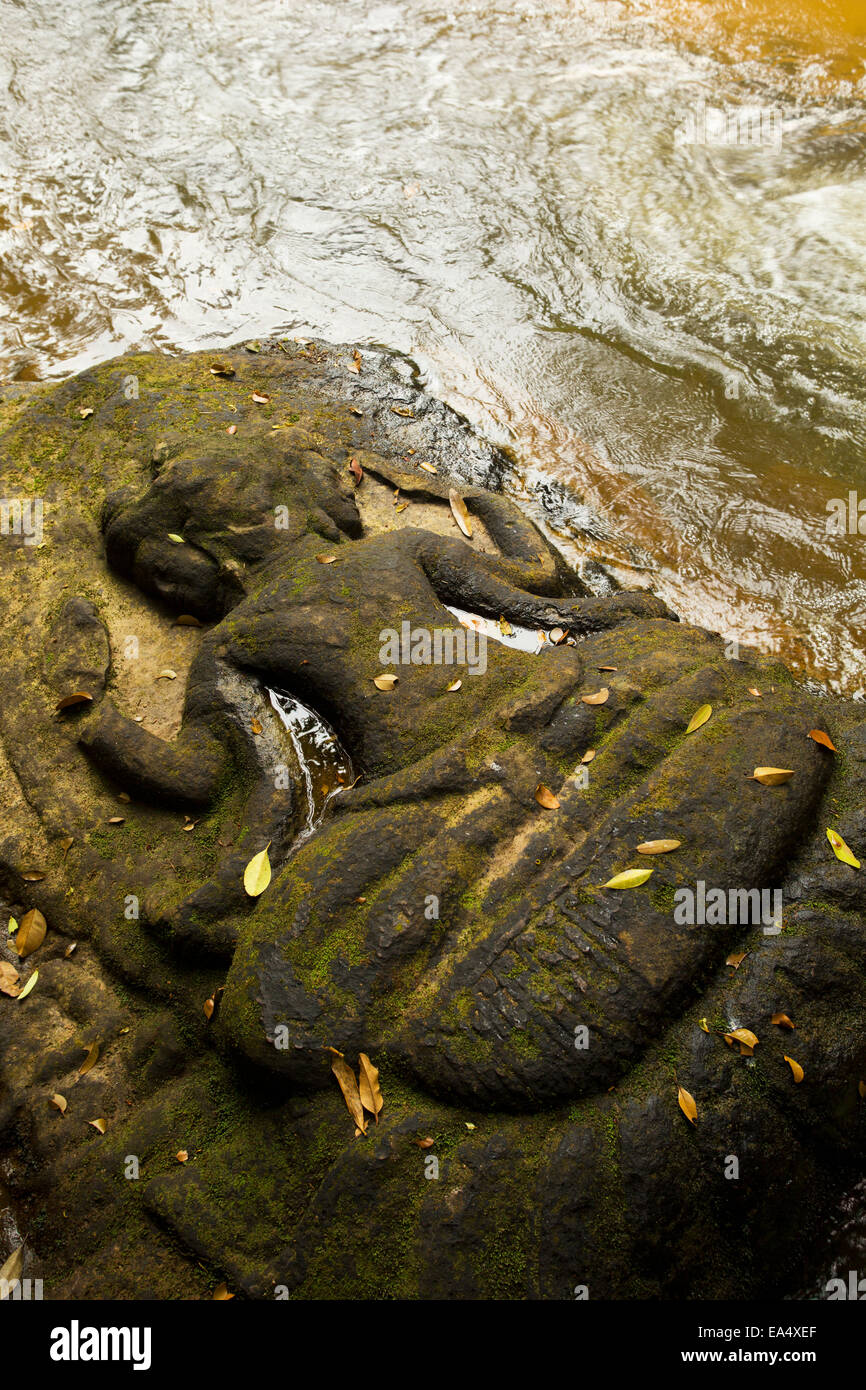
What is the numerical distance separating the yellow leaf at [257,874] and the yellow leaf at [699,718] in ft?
5.37

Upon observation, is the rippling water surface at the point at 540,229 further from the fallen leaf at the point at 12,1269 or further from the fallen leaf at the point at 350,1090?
the fallen leaf at the point at 12,1269

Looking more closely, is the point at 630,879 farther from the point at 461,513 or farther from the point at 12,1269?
the point at 461,513

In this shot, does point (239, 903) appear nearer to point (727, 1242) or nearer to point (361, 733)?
point (361, 733)

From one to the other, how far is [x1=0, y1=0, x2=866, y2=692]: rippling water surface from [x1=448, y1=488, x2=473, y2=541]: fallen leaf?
0.68 meters

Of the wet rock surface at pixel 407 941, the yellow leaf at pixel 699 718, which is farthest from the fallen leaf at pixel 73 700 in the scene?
the yellow leaf at pixel 699 718

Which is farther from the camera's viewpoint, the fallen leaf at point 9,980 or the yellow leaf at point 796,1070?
the fallen leaf at point 9,980

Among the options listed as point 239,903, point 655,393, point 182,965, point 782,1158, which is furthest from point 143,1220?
point 655,393

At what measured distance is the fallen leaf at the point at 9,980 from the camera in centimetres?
346

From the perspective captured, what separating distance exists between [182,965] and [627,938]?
168 centimetres

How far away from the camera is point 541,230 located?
7.72 meters

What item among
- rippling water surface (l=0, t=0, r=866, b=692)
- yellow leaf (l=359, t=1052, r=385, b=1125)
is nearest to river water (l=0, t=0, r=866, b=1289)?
rippling water surface (l=0, t=0, r=866, b=692)

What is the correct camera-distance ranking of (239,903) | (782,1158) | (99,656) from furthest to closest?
(99,656) → (239,903) → (782,1158)

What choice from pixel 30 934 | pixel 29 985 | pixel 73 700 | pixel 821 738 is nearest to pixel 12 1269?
pixel 29 985
